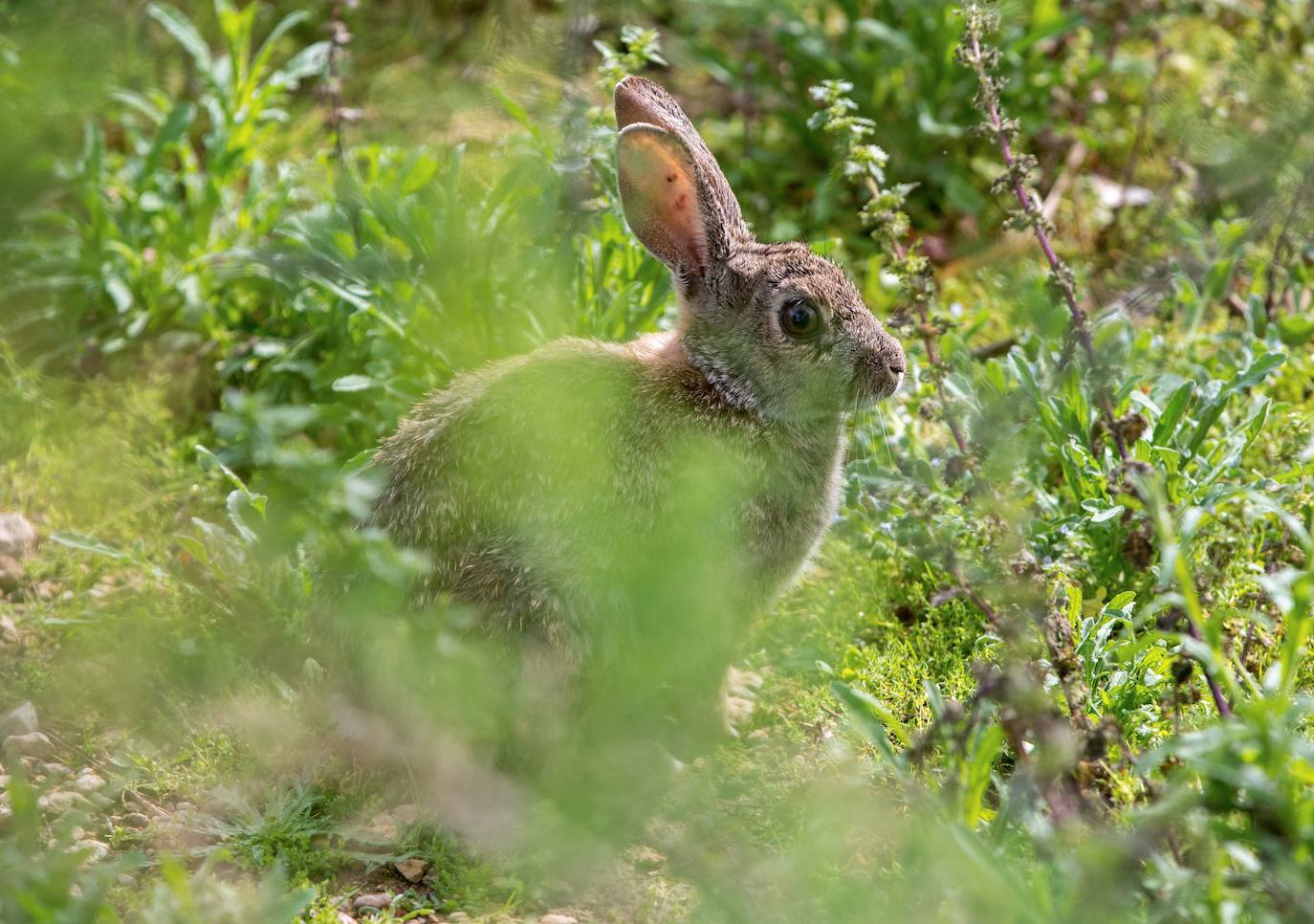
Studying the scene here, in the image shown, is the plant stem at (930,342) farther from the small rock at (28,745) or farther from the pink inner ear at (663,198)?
the small rock at (28,745)

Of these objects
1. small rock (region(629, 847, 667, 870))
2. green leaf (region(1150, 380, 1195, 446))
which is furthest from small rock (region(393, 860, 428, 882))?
green leaf (region(1150, 380, 1195, 446))

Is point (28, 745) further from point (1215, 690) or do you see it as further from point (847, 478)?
point (1215, 690)

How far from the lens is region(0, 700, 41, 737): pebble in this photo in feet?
14.3

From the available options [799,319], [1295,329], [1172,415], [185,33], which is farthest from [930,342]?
[185,33]

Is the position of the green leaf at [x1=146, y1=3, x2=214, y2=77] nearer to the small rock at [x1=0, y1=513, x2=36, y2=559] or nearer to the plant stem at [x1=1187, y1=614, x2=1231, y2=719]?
the small rock at [x1=0, y1=513, x2=36, y2=559]

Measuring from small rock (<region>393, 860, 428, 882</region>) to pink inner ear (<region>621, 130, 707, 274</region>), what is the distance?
2.26 metres

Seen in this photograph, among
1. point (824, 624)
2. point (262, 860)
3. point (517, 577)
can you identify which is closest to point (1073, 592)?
point (824, 624)

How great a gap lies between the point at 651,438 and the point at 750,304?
2.21 feet

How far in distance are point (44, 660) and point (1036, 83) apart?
17.9ft

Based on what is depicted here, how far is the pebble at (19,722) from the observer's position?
14.3 ft

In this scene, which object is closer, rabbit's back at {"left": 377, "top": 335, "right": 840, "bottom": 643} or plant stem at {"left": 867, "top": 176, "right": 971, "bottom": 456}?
rabbit's back at {"left": 377, "top": 335, "right": 840, "bottom": 643}

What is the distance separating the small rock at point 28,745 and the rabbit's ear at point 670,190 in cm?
266

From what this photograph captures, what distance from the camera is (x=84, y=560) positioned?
5.36 m

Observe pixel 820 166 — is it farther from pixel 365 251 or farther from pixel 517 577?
pixel 517 577
